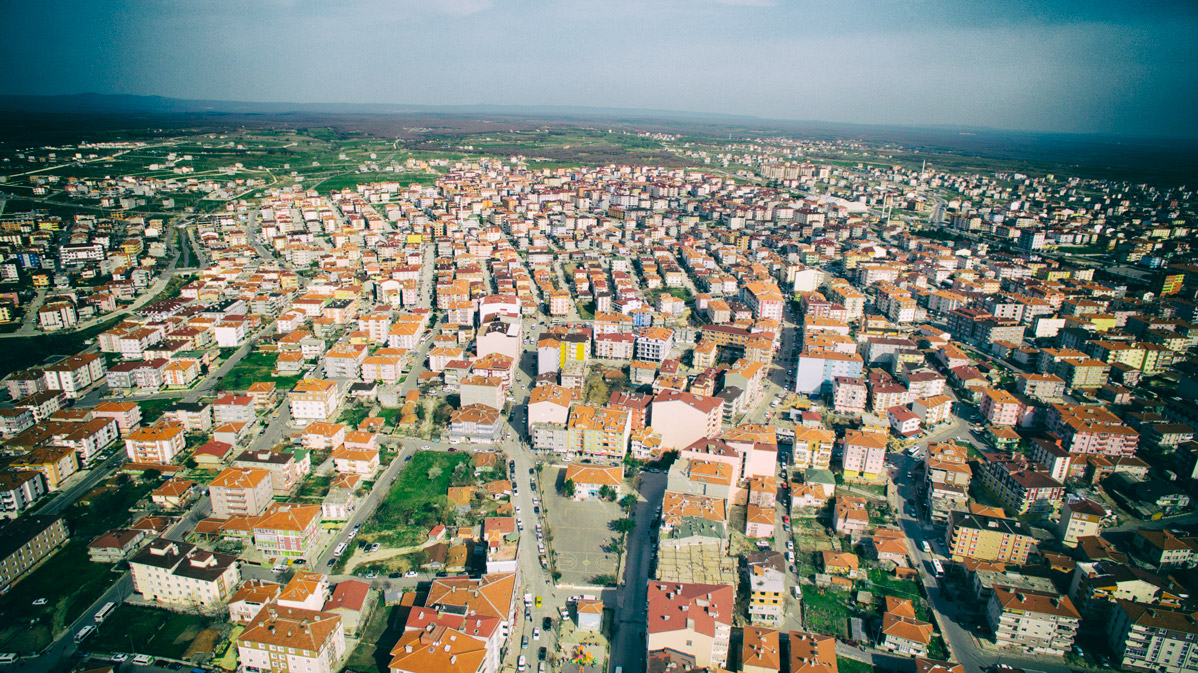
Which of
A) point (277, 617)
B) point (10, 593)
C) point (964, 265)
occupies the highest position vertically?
point (964, 265)

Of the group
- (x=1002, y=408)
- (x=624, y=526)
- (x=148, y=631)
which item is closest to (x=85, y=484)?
(x=148, y=631)

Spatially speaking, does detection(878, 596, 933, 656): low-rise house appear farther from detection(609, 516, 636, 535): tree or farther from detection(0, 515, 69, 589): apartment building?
detection(0, 515, 69, 589): apartment building

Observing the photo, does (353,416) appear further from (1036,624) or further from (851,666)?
(1036,624)

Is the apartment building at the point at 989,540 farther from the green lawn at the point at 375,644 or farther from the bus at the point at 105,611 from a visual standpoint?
the bus at the point at 105,611

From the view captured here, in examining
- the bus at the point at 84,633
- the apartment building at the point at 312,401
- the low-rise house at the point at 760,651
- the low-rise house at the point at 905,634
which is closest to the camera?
the low-rise house at the point at 760,651

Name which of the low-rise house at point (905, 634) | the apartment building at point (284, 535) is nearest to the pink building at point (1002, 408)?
the low-rise house at point (905, 634)

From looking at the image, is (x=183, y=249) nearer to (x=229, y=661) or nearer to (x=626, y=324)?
(x=626, y=324)

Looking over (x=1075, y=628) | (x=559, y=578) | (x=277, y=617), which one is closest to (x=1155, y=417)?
(x=1075, y=628)
